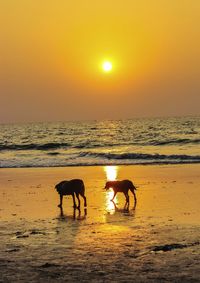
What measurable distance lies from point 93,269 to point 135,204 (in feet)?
24.7

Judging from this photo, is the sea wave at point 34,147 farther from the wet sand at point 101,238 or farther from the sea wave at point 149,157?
the wet sand at point 101,238

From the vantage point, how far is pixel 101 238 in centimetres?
1064

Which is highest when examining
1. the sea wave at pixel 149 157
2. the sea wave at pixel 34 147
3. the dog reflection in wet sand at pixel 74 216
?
the sea wave at pixel 34 147

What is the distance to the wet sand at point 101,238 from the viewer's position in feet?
26.7

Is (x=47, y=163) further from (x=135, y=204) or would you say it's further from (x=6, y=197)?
(x=135, y=204)

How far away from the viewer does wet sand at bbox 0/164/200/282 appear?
8.14 metres

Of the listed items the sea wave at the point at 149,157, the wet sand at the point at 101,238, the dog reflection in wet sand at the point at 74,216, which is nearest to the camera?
the wet sand at the point at 101,238

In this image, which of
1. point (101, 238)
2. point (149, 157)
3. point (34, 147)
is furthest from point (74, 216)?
point (34, 147)

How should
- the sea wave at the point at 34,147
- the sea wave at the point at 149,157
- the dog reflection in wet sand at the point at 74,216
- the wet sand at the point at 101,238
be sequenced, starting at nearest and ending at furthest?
the wet sand at the point at 101,238 → the dog reflection in wet sand at the point at 74,216 → the sea wave at the point at 149,157 → the sea wave at the point at 34,147

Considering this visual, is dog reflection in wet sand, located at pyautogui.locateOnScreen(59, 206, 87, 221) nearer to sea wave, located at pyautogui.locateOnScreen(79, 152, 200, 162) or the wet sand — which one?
the wet sand

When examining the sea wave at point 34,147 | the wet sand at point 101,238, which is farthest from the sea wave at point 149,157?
the wet sand at point 101,238

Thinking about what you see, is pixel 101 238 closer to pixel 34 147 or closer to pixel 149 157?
pixel 149 157

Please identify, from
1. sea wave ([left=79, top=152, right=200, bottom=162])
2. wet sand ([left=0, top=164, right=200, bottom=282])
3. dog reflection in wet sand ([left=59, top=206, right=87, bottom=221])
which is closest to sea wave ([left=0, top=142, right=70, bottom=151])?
sea wave ([left=79, top=152, right=200, bottom=162])

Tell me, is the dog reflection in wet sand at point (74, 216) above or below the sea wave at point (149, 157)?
below
